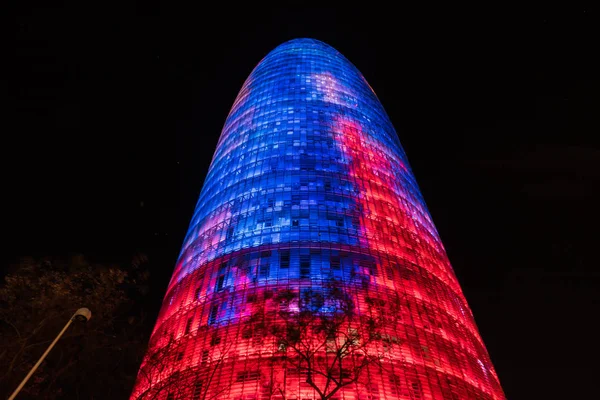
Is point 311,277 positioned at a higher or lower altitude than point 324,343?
higher

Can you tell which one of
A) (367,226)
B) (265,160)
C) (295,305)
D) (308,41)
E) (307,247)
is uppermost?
(308,41)

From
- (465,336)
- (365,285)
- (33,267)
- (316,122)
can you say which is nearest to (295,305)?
(365,285)

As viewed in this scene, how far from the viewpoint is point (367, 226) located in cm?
4922

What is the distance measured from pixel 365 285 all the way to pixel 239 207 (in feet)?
62.0

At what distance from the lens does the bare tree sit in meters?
22.2

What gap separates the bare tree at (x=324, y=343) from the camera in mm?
22219

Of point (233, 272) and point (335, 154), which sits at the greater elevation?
point (335, 154)

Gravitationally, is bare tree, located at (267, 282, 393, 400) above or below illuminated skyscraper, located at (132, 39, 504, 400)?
below

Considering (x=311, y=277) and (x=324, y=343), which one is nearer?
(x=324, y=343)

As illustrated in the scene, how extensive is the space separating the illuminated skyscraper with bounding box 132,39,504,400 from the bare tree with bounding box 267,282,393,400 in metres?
0.29

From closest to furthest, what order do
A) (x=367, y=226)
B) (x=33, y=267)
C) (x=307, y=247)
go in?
(x=33, y=267)
(x=307, y=247)
(x=367, y=226)

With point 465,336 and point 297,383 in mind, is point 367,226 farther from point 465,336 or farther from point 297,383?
point 297,383

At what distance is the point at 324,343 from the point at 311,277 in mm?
19204

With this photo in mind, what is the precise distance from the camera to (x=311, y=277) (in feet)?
138
